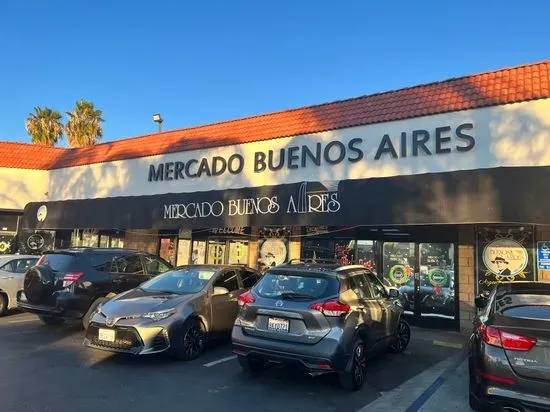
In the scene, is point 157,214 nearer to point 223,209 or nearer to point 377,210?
point 223,209

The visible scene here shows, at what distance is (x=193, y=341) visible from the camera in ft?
25.2

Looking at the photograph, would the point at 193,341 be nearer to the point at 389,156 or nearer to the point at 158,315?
the point at 158,315

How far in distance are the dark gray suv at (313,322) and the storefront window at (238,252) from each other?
7.38 m

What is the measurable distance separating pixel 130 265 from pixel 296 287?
5228mm

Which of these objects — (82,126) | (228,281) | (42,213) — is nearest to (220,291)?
(228,281)

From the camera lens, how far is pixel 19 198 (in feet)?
60.3

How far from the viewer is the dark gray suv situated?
5.96 metres

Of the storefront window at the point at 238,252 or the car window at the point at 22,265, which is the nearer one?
the car window at the point at 22,265

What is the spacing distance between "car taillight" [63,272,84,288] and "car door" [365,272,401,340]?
18.0 ft

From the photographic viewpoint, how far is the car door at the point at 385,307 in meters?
7.37

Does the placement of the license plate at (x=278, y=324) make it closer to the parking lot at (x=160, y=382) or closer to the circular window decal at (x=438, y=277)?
the parking lot at (x=160, y=382)

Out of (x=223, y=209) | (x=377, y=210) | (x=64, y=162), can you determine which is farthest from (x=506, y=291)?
(x=64, y=162)

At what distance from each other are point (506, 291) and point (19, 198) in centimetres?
1774

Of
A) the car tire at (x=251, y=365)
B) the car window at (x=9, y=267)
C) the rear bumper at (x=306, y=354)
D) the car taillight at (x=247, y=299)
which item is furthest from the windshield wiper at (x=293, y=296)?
the car window at (x=9, y=267)
